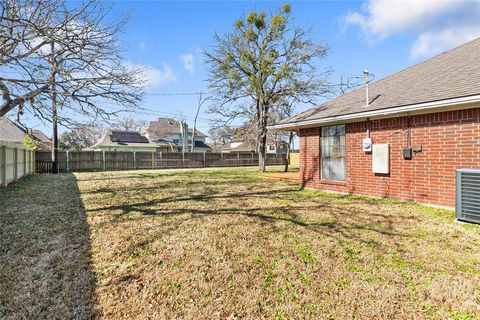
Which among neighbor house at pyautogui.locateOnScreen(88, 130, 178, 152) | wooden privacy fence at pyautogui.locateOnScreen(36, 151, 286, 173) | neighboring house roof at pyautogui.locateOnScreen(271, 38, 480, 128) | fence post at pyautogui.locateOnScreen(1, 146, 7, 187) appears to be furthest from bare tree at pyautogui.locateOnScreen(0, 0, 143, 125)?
neighbor house at pyautogui.locateOnScreen(88, 130, 178, 152)

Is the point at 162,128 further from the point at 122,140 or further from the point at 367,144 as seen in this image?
the point at 367,144

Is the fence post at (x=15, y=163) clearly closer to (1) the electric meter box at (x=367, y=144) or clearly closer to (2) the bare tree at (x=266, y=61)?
(2) the bare tree at (x=266, y=61)

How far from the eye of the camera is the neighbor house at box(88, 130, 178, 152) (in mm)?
32219

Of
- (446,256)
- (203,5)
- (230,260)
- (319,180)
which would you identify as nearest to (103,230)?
(230,260)

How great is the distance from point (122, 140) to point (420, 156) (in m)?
32.9

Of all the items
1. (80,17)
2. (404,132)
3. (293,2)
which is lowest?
(404,132)

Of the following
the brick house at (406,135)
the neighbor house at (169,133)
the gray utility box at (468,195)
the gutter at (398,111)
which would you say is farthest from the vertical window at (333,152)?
the neighbor house at (169,133)

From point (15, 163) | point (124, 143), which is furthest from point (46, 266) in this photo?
point (124, 143)

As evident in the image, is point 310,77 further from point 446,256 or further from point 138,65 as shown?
point 446,256

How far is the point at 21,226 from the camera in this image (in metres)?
4.70

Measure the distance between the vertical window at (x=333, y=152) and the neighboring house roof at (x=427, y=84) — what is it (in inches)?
21.5

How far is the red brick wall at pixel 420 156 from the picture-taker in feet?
17.4

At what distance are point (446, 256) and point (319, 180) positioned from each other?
208 inches

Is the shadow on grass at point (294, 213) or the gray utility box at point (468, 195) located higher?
the gray utility box at point (468, 195)
